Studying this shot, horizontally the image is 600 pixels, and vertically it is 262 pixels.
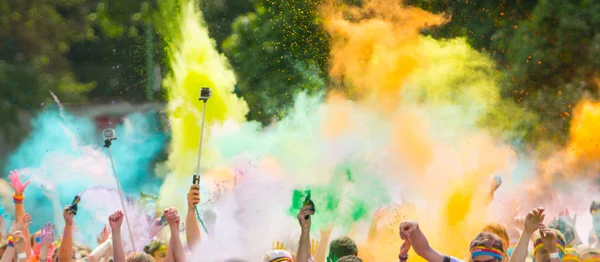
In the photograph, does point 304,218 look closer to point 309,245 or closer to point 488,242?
point 309,245

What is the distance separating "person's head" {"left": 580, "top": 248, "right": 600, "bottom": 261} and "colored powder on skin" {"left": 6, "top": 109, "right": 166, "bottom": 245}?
7.03m

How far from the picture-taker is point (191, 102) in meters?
13.9

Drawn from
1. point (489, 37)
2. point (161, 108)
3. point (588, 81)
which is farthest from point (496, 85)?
point (161, 108)

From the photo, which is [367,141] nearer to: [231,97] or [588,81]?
[231,97]

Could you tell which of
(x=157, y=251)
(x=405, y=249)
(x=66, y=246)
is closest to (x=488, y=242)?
(x=405, y=249)

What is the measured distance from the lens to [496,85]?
17406 millimetres

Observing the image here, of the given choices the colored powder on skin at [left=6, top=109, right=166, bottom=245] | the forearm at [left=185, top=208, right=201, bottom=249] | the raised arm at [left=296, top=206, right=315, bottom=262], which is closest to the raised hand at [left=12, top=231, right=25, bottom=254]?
the forearm at [left=185, top=208, right=201, bottom=249]

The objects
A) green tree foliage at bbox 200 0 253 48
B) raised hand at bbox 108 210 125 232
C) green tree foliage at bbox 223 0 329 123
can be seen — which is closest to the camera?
raised hand at bbox 108 210 125 232

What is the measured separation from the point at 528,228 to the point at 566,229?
277 cm

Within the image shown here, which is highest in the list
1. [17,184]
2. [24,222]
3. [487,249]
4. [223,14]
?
[223,14]

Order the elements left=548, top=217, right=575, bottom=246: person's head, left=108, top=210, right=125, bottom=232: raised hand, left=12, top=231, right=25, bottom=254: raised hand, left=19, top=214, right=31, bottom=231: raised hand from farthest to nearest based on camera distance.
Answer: left=548, top=217, right=575, bottom=246: person's head
left=19, top=214, right=31, bottom=231: raised hand
left=12, top=231, right=25, bottom=254: raised hand
left=108, top=210, right=125, bottom=232: raised hand

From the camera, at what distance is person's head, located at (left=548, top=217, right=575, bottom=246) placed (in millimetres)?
7609

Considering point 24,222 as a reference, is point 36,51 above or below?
above

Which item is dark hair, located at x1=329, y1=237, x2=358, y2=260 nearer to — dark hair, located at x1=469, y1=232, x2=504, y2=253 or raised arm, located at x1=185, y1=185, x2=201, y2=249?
dark hair, located at x1=469, y1=232, x2=504, y2=253
